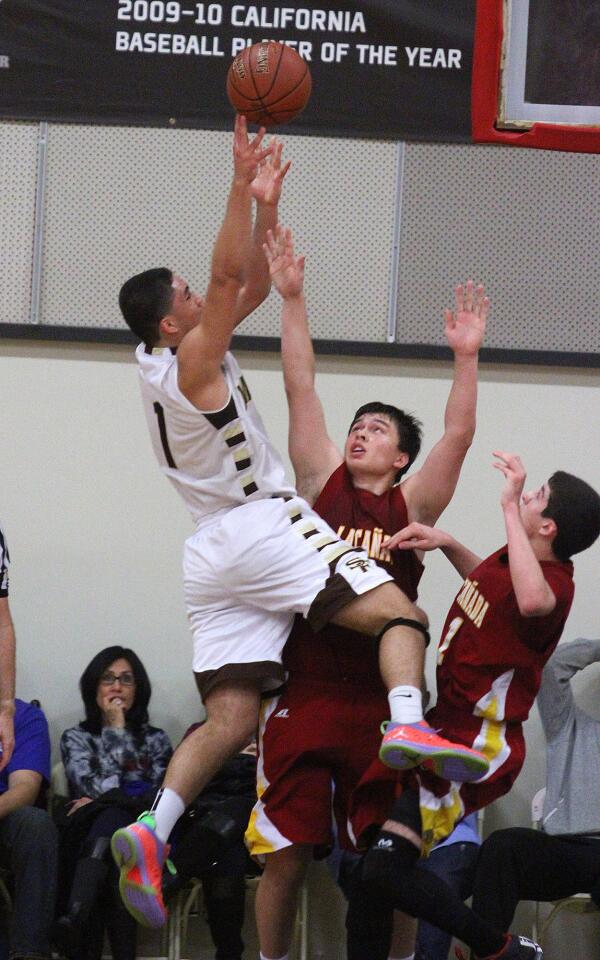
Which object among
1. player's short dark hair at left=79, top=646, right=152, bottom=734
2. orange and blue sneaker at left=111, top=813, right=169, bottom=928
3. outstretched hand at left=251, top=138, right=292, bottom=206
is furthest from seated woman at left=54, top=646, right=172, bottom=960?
outstretched hand at left=251, top=138, right=292, bottom=206

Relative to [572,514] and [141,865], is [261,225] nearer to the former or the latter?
[572,514]

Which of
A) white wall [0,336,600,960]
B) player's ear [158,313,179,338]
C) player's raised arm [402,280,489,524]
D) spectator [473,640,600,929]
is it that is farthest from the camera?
white wall [0,336,600,960]

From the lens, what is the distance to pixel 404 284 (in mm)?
6738

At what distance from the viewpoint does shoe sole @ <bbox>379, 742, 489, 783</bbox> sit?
3.61m

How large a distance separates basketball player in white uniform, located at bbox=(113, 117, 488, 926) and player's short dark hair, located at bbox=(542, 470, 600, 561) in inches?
20.9

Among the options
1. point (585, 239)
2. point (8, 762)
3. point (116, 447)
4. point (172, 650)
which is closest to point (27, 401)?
point (116, 447)

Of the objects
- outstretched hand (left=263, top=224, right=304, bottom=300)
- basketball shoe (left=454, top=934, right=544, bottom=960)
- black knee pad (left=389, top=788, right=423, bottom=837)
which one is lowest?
basketball shoe (left=454, top=934, right=544, bottom=960)

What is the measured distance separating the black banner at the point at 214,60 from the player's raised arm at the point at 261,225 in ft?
7.64

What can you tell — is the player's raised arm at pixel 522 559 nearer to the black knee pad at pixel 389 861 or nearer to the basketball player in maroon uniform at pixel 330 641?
the basketball player in maroon uniform at pixel 330 641

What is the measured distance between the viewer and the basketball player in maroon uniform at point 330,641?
4.06 meters

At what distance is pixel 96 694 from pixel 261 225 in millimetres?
2722

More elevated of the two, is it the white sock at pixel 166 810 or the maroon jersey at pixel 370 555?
the maroon jersey at pixel 370 555

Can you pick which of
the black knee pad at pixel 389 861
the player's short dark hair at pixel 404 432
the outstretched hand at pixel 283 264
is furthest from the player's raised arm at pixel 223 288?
the black knee pad at pixel 389 861

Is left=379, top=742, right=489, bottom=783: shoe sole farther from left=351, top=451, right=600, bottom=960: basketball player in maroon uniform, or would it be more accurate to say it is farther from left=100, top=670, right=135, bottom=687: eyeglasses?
left=100, top=670, right=135, bottom=687: eyeglasses
